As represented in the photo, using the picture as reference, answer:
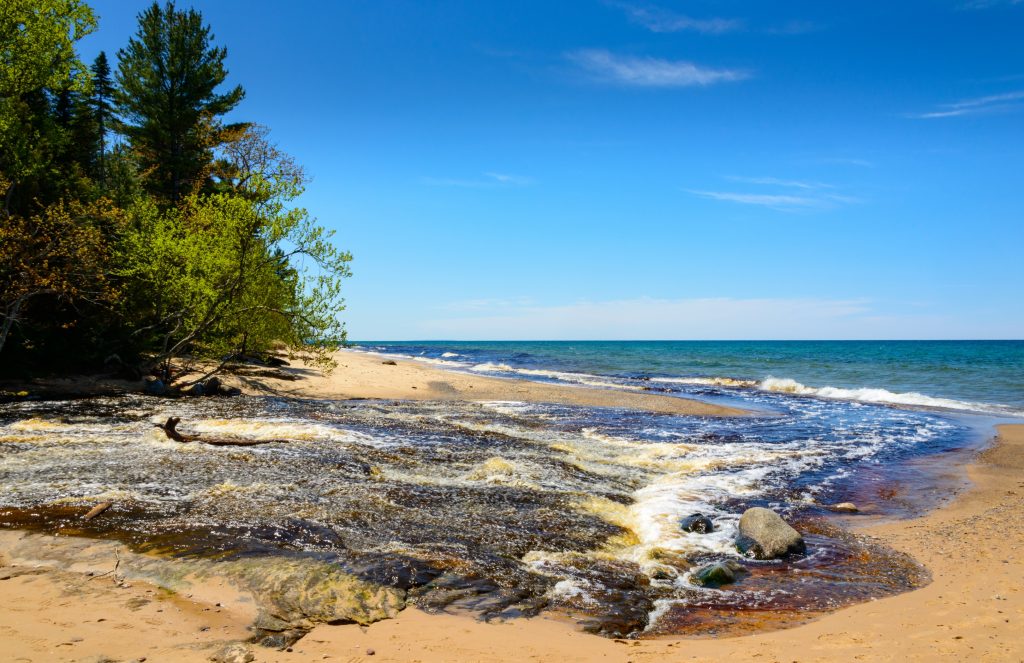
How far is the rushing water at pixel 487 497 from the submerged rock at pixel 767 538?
222mm

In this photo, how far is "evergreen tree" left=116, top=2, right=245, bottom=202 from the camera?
35.1 m

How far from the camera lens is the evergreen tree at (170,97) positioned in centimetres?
3512

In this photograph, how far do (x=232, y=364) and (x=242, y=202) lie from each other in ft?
32.0

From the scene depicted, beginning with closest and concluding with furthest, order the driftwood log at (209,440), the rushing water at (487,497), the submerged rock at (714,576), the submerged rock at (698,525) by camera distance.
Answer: the rushing water at (487,497) → the submerged rock at (714,576) → the submerged rock at (698,525) → the driftwood log at (209,440)

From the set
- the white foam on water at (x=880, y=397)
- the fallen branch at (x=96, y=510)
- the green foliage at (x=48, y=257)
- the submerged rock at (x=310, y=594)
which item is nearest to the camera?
the submerged rock at (x=310, y=594)

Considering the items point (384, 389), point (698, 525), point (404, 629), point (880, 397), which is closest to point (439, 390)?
point (384, 389)

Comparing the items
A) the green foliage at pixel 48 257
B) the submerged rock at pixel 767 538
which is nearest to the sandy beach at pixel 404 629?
the submerged rock at pixel 767 538

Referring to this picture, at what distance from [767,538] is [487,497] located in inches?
195

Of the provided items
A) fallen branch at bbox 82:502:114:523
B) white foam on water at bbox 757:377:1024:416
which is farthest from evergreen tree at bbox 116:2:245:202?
white foam on water at bbox 757:377:1024:416

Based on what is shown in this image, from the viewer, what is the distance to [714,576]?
7.75m

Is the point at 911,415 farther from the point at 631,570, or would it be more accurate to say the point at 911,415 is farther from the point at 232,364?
the point at 232,364

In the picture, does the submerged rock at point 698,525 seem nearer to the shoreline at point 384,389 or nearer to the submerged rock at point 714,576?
the submerged rock at point 714,576

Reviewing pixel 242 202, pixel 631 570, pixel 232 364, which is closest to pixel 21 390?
pixel 232 364

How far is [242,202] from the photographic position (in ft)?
73.3
